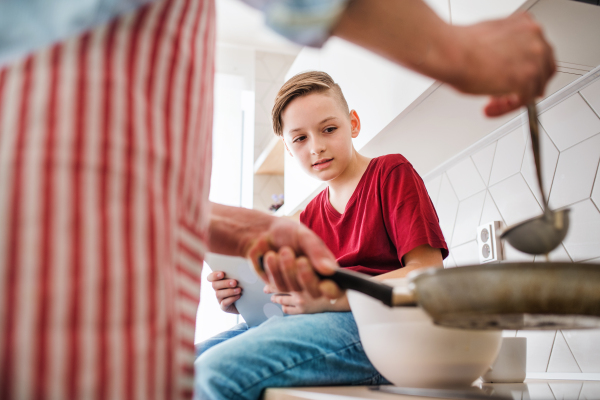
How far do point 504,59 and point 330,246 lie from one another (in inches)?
29.2

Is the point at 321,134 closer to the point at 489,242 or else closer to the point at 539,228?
the point at 489,242

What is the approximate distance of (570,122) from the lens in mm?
1043

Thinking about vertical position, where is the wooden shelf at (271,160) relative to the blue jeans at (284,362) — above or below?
above

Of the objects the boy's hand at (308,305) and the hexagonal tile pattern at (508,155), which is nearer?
the boy's hand at (308,305)

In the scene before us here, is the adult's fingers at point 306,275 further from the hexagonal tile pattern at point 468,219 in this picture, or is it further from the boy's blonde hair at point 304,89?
the hexagonal tile pattern at point 468,219

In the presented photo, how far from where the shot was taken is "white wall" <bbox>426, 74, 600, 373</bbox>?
3.19 feet

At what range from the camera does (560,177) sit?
105 cm

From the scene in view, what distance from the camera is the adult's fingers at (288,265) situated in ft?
1.47

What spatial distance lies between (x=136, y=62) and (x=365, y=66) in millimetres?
1145

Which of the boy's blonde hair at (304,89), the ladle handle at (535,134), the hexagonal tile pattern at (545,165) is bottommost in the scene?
the ladle handle at (535,134)

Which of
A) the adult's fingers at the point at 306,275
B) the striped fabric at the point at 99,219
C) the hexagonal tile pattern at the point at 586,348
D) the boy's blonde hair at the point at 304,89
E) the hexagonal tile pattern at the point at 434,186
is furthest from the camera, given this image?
the hexagonal tile pattern at the point at 434,186

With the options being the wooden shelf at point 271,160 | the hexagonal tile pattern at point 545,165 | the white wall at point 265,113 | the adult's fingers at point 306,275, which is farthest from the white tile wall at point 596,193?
the white wall at point 265,113

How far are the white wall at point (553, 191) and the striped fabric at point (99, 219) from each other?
3.00 ft

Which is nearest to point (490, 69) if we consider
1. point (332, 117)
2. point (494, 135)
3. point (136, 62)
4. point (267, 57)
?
point (136, 62)
